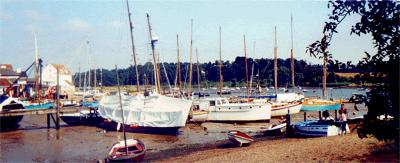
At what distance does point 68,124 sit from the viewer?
144 feet

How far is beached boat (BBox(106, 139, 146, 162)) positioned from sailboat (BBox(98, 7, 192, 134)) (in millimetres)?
11476

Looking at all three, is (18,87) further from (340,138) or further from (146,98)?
(340,138)

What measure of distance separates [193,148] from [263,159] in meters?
8.38

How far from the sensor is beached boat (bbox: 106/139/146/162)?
21.5 metres

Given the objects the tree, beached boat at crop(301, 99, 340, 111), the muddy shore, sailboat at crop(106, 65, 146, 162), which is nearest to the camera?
the tree

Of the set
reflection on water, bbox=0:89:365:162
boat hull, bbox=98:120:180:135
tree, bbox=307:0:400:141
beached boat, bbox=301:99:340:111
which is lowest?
reflection on water, bbox=0:89:365:162

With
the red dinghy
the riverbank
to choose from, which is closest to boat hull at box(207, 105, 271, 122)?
the red dinghy

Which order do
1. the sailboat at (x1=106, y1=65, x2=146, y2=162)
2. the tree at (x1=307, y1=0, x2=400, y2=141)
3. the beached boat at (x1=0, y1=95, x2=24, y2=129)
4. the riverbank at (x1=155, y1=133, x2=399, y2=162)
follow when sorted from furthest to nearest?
the beached boat at (x1=0, y1=95, x2=24, y2=129), the sailboat at (x1=106, y1=65, x2=146, y2=162), the riverbank at (x1=155, y1=133, x2=399, y2=162), the tree at (x1=307, y1=0, x2=400, y2=141)

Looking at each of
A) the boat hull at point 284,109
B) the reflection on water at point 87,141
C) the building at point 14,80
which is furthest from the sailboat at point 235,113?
the building at point 14,80

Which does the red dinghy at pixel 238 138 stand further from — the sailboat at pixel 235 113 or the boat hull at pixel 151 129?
the sailboat at pixel 235 113

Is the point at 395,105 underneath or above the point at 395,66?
underneath

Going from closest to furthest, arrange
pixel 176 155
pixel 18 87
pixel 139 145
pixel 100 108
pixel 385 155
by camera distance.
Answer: pixel 385 155 < pixel 139 145 < pixel 176 155 < pixel 100 108 < pixel 18 87

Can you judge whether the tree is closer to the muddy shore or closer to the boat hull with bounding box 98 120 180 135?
the muddy shore

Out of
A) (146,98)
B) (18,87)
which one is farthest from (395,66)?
(18,87)
